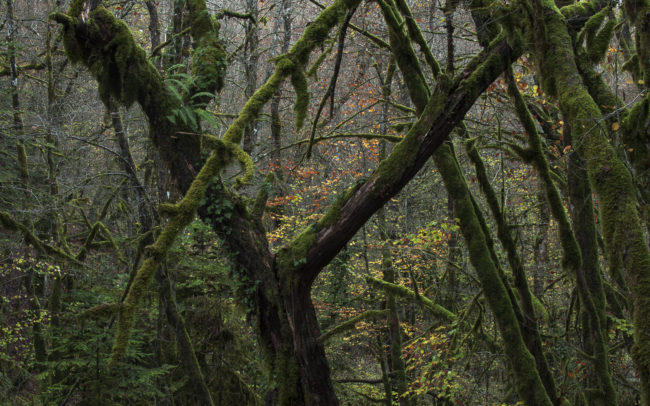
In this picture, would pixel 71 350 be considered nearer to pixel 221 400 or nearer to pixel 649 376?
pixel 221 400

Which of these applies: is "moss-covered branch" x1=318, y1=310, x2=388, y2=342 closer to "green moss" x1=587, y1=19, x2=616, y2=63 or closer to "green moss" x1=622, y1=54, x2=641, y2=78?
"green moss" x1=587, y1=19, x2=616, y2=63

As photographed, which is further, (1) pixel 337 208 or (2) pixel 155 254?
(1) pixel 337 208

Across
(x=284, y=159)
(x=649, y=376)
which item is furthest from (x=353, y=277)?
(x=649, y=376)

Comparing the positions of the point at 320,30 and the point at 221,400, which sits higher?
the point at 320,30

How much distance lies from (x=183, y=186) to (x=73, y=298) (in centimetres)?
488

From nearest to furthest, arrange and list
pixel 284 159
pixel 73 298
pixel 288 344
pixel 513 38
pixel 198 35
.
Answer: pixel 513 38
pixel 288 344
pixel 198 35
pixel 73 298
pixel 284 159

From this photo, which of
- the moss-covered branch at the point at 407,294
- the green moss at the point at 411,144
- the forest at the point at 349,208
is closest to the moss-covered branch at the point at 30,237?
the forest at the point at 349,208

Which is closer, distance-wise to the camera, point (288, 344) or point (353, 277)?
point (288, 344)

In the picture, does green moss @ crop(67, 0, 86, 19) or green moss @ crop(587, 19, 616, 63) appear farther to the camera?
green moss @ crop(67, 0, 86, 19)

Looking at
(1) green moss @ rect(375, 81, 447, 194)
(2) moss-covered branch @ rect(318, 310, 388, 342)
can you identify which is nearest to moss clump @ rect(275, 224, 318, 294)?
(2) moss-covered branch @ rect(318, 310, 388, 342)

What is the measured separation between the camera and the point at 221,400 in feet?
25.5

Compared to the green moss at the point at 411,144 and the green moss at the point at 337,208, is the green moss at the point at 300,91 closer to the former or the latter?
the green moss at the point at 411,144

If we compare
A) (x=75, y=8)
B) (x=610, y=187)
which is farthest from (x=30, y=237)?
(x=610, y=187)

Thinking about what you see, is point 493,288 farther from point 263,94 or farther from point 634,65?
point 263,94
